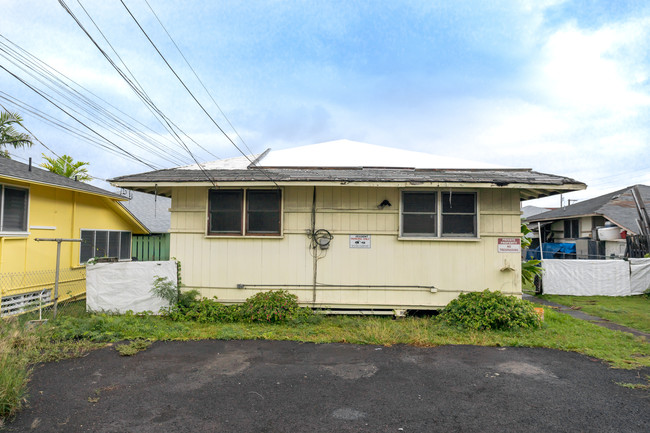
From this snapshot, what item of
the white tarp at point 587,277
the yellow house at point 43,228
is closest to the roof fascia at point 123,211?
the yellow house at point 43,228

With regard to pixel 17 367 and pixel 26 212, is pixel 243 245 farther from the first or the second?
pixel 26 212

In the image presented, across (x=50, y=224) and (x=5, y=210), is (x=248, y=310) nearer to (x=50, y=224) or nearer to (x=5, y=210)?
(x=5, y=210)

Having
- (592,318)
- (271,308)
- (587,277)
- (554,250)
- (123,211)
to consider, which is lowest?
(592,318)

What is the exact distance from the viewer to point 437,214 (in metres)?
7.54

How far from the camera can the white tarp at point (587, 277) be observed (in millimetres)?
12133

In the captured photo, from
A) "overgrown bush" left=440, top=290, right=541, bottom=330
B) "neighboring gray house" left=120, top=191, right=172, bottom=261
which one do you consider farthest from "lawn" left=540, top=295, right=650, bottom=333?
"neighboring gray house" left=120, top=191, right=172, bottom=261

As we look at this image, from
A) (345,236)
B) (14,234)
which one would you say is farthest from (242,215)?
(14,234)

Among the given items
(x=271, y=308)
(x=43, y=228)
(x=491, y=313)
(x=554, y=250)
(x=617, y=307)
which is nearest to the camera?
(x=491, y=313)

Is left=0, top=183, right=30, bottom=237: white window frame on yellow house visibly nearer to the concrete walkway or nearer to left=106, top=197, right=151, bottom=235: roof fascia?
left=106, top=197, right=151, bottom=235: roof fascia

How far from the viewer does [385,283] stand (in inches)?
296

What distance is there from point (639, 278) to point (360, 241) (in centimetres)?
1137

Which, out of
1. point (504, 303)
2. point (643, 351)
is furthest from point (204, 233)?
point (643, 351)

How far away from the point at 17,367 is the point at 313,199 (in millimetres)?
5348

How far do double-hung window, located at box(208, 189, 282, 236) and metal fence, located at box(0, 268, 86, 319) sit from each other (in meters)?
3.45
